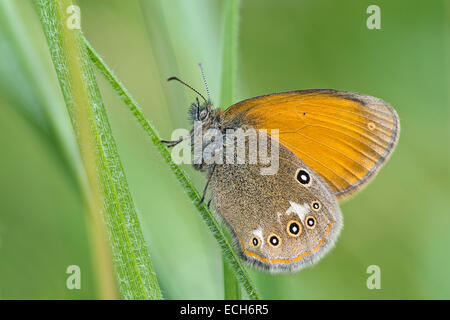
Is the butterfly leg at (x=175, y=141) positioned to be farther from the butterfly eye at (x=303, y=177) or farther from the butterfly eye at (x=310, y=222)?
the butterfly eye at (x=310, y=222)

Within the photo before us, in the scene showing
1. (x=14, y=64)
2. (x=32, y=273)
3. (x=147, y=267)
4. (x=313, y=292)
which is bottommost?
(x=313, y=292)

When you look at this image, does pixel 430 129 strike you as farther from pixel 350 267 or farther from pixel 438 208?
pixel 350 267

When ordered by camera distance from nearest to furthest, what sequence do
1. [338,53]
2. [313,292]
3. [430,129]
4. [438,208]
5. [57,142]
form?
[57,142], [313,292], [438,208], [430,129], [338,53]

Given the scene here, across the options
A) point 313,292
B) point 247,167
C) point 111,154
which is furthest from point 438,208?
point 111,154

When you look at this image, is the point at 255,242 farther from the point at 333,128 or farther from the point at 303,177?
the point at 333,128

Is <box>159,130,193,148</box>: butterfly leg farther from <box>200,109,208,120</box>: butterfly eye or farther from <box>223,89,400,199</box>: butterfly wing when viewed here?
<box>223,89,400,199</box>: butterfly wing

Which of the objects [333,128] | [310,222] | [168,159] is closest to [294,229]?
[310,222]

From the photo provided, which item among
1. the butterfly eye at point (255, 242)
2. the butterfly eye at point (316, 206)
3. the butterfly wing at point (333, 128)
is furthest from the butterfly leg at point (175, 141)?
the butterfly eye at point (316, 206)
